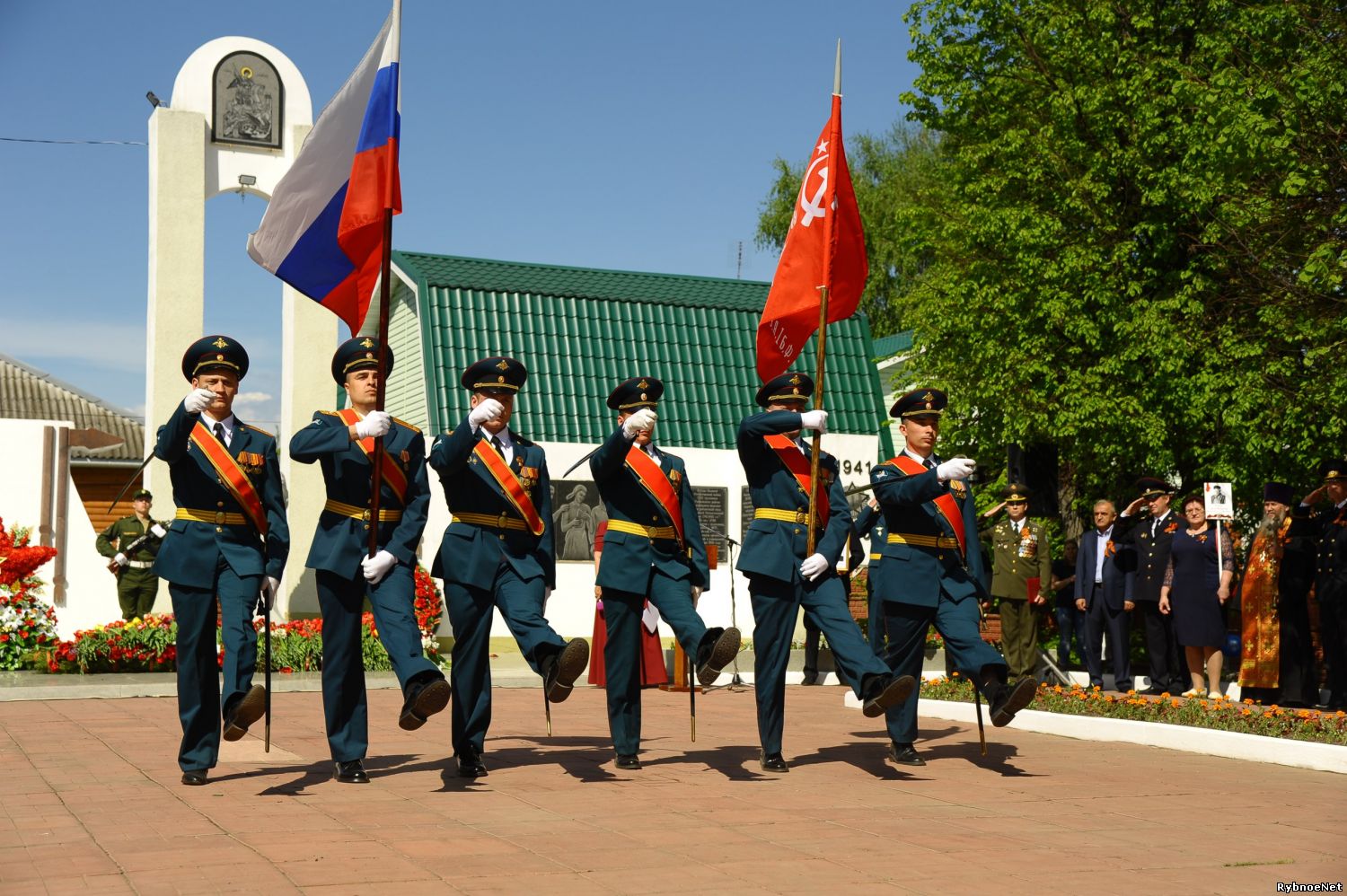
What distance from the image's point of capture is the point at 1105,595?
14.4 m

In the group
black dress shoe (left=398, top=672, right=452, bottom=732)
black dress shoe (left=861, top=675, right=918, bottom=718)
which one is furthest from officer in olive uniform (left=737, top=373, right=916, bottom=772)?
black dress shoe (left=398, top=672, right=452, bottom=732)

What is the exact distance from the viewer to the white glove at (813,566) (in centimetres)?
840

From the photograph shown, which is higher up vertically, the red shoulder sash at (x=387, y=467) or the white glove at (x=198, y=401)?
the white glove at (x=198, y=401)

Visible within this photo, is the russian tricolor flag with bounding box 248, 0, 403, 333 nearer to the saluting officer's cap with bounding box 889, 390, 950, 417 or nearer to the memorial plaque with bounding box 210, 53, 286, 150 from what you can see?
the saluting officer's cap with bounding box 889, 390, 950, 417

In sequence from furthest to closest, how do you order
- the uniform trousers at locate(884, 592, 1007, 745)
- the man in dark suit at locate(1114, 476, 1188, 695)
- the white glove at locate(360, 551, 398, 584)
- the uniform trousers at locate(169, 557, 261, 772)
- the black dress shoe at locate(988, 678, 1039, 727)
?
the man in dark suit at locate(1114, 476, 1188, 695), the uniform trousers at locate(884, 592, 1007, 745), the black dress shoe at locate(988, 678, 1039, 727), the white glove at locate(360, 551, 398, 584), the uniform trousers at locate(169, 557, 261, 772)

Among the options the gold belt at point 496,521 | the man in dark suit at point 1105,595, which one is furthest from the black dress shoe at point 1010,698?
the man in dark suit at point 1105,595

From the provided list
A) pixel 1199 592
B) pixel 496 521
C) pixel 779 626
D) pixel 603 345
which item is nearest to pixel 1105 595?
pixel 1199 592

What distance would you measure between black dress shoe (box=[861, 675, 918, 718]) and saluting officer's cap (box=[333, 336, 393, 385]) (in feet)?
10.1

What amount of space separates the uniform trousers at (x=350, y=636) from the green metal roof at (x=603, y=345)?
13197 mm

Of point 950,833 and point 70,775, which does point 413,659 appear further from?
point 950,833

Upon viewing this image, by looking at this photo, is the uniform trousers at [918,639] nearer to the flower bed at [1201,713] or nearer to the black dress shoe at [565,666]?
the black dress shoe at [565,666]

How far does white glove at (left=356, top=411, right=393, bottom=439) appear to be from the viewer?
739cm

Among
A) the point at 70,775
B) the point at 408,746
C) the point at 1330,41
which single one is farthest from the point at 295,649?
the point at 1330,41

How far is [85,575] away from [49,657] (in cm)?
346
